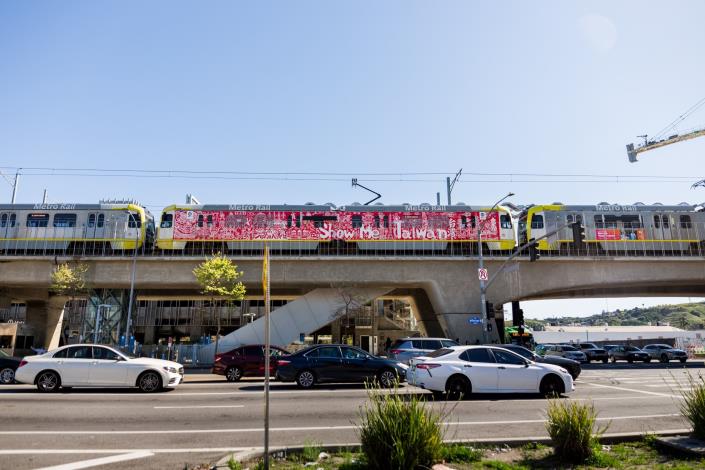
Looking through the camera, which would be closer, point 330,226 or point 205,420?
point 205,420

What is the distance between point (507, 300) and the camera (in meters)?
32.7

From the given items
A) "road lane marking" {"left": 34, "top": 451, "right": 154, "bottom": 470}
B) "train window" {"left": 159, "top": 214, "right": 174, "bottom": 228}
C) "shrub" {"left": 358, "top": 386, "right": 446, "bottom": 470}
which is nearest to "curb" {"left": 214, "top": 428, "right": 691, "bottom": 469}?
"road lane marking" {"left": 34, "top": 451, "right": 154, "bottom": 470}

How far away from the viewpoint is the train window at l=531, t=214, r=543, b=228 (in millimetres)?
31530

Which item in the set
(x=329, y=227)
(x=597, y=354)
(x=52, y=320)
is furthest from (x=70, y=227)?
(x=597, y=354)

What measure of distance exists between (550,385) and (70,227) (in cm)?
3071

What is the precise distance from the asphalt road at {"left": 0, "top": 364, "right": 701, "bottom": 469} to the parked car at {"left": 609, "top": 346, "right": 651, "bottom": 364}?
75.6 feet

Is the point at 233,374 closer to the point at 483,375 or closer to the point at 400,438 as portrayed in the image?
the point at 483,375

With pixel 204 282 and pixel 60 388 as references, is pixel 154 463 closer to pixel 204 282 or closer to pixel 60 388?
pixel 60 388

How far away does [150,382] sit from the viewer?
1441cm

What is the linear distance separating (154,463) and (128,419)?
12.6 feet

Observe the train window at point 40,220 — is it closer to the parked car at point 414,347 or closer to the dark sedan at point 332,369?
the dark sedan at point 332,369

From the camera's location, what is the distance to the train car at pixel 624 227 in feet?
103

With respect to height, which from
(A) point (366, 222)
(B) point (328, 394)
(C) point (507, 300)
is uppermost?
(A) point (366, 222)

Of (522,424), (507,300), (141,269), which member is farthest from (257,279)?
(522,424)
